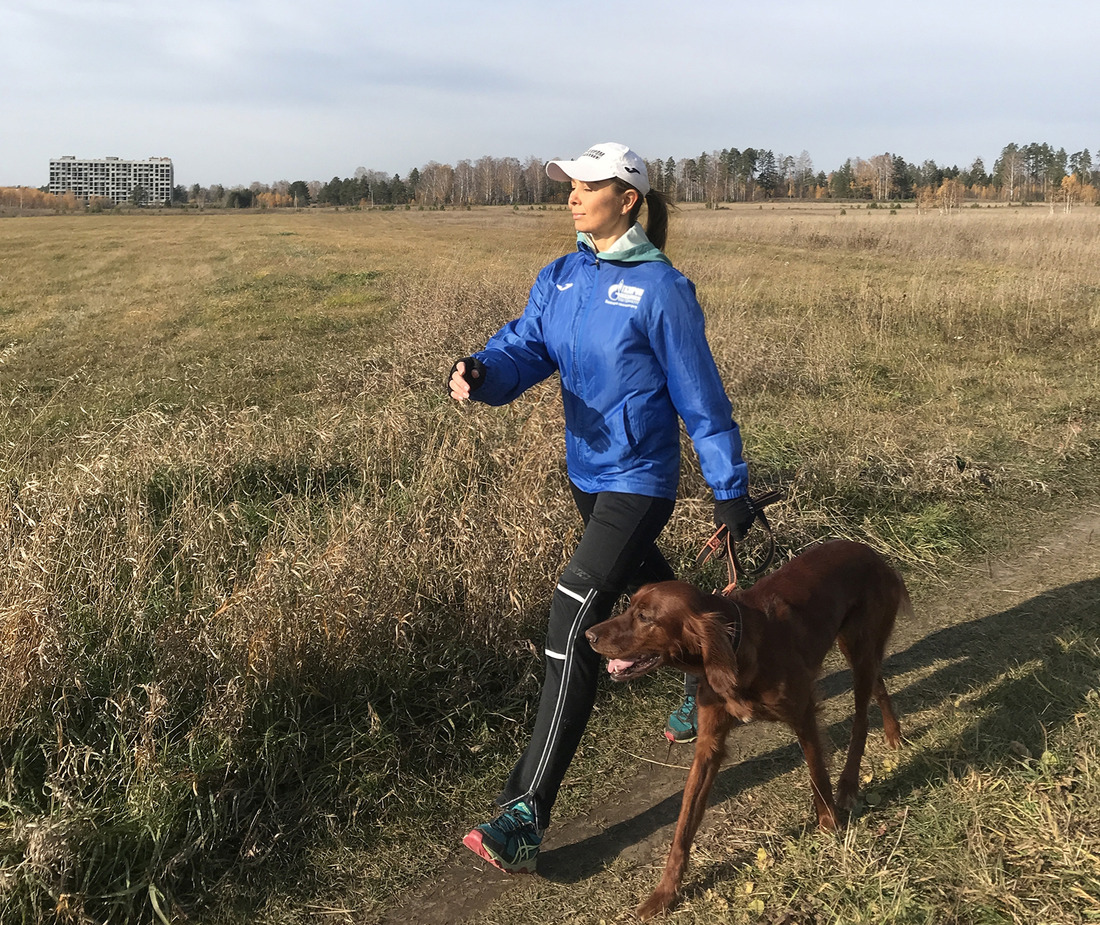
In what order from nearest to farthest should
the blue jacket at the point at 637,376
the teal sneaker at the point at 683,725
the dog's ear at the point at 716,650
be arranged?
the dog's ear at the point at 716,650
the blue jacket at the point at 637,376
the teal sneaker at the point at 683,725

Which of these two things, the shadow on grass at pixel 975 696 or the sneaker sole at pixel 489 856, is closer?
the sneaker sole at pixel 489 856

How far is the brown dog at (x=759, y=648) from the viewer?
2516mm

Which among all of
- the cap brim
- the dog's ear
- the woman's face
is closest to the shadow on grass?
the dog's ear

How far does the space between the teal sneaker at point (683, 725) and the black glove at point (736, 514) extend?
3.70 feet

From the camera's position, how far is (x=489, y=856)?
2848mm

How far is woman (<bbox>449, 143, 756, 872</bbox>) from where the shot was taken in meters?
2.79

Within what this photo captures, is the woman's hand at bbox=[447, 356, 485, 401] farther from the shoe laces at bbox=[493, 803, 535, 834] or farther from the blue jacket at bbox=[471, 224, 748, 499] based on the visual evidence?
the shoe laces at bbox=[493, 803, 535, 834]

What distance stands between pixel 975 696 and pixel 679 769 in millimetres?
1410

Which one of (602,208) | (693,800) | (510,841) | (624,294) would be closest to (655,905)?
(693,800)

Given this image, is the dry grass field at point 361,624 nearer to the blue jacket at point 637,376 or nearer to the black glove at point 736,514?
the black glove at point 736,514

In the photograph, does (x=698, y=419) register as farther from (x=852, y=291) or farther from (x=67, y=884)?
(x=852, y=291)

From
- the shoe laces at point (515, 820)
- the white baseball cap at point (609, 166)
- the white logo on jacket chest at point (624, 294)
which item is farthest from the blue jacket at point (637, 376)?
the shoe laces at point (515, 820)

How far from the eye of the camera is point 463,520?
4.43 metres

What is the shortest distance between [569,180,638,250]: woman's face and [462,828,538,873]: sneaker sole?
2.04m
